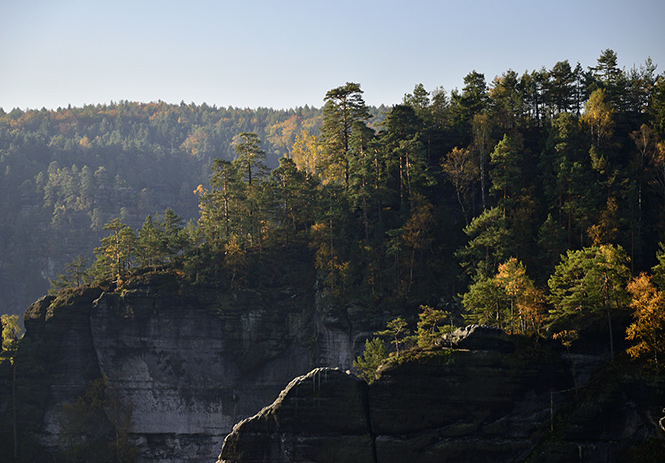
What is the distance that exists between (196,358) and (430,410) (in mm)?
35085

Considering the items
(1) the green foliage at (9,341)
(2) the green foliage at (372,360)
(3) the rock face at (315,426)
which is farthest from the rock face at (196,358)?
(3) the rock face at (315,426)

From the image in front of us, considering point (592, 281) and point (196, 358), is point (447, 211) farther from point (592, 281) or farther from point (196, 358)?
point (196, 358)

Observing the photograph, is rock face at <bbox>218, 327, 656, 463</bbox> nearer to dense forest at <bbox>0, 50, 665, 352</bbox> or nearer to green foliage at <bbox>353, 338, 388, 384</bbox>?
green foliage at <bbox>353, 338, 388, 384</bbox>

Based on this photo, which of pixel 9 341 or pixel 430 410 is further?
pixel 9 341

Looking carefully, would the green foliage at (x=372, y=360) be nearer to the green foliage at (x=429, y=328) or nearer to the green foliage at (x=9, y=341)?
the green foliage at (x=429, y=328)

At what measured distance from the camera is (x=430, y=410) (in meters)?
52.4

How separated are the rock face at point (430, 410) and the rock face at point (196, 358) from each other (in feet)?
80.7

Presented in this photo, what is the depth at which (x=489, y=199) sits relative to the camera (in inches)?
2977

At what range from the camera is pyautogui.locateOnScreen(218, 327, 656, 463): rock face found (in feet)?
168

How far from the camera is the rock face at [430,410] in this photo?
168 ft

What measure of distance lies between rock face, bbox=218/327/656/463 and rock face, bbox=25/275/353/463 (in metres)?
24.6

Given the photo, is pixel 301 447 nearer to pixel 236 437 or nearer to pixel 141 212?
pixel 236 437

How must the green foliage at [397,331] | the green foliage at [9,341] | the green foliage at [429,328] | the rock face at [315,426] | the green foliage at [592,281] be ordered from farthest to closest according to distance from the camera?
1. the green foliage at [9,341]
2. the green foliage at [397,331]
3. the green foliage at [429,328]
4. the rock face at [315,426]
5. the green foliage at [592,281]

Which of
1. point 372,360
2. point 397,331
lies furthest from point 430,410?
point 397,331
